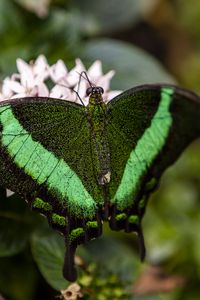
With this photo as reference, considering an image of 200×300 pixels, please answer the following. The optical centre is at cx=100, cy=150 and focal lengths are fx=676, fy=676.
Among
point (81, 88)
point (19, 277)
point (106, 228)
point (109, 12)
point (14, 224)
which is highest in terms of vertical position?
point (81, 88)

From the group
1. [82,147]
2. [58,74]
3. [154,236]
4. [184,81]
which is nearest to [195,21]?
[184,81]

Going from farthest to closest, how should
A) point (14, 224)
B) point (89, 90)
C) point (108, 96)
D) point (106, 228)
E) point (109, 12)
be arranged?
point (109, 12) < point (106, 228) < point (14, 224) < point (108, 96) < point (89, 90)

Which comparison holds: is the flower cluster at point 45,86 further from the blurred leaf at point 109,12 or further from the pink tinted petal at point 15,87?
the blurred leaf at point 109,12

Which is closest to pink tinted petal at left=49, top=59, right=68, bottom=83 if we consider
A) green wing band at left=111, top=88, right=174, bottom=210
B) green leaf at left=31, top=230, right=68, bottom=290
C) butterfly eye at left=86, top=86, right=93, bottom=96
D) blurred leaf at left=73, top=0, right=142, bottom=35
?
butterfly eye at left=86, top=86, right=93, bottom=96

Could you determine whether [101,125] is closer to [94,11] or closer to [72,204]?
[72,204]

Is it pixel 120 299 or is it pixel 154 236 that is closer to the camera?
pixel 120 299

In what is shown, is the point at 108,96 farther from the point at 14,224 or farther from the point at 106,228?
the point at 106,228

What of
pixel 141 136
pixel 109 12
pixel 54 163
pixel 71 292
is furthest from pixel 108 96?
pixel 109 12

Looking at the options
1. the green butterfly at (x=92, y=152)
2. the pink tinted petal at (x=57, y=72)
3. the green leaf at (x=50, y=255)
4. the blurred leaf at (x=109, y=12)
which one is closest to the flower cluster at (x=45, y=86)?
the pink tinted petal at (x=57, y=72)
